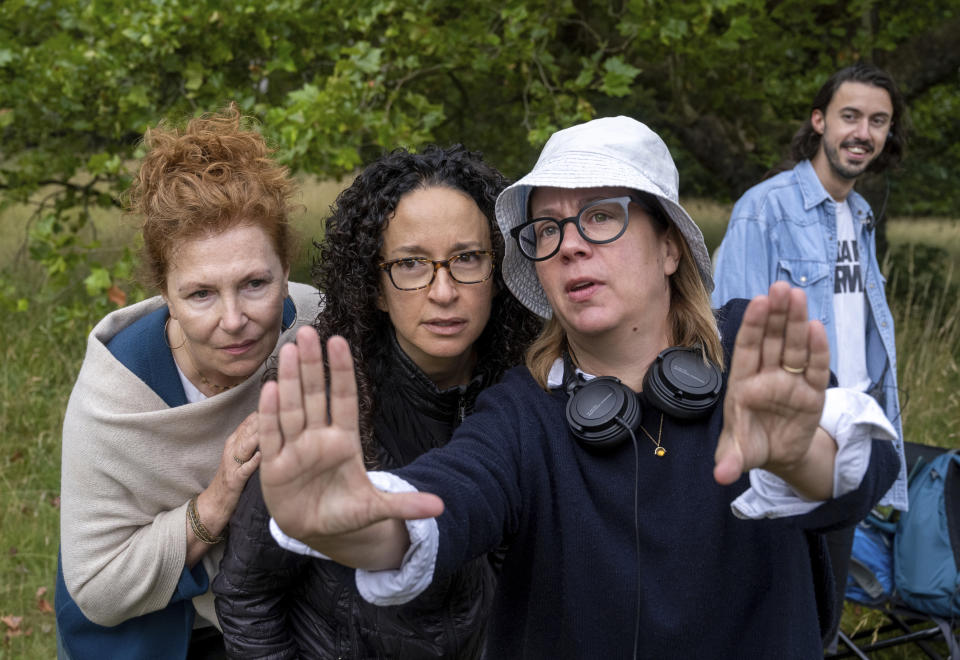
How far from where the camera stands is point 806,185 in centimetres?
459

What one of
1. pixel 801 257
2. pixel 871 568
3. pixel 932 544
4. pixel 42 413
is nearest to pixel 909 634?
pixel 871 568

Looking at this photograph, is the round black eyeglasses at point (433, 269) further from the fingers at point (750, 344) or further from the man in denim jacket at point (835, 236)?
the man in denim jacket at point (835, 236)

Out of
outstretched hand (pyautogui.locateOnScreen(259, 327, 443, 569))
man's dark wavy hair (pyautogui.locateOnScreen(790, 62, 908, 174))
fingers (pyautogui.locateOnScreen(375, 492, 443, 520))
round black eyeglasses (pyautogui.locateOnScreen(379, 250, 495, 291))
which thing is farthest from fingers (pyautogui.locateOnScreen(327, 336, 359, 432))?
man's dark wavy hair (pyautogui.locateOnScreen(790, 62, 908, 174))

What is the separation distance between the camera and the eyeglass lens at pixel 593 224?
1920 mm

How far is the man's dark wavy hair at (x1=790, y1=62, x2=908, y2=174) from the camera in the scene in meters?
4.63

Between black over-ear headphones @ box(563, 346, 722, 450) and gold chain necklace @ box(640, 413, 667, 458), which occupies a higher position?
black over-ear headphones @ box(563, 346, 722, 450)

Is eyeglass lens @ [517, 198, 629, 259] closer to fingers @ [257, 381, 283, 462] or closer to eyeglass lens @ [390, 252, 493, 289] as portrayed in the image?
eyeglass lens @ [390, 252, 493, 289]

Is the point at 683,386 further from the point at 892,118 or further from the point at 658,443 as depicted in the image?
the point at 892,118

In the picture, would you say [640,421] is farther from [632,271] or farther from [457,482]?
[457,482]

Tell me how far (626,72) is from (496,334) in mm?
3210

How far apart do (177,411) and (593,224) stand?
3.84 ft

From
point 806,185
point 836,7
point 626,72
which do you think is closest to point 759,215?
point 806,185

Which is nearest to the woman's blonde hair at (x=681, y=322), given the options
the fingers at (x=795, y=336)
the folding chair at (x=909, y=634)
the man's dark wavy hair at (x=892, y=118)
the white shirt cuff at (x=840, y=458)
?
the white shirt cuff at (x=840, y=458)

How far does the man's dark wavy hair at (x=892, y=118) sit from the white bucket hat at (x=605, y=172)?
3.03m
